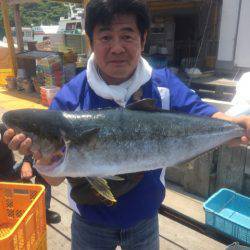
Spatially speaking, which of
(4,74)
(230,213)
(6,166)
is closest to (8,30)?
(4,74)

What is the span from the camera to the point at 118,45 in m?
1.75

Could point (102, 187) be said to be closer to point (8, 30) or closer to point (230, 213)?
point (230, 213)

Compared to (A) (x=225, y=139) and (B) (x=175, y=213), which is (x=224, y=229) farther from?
(A) (x=225, y=139)

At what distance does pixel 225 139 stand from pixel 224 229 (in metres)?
1.97

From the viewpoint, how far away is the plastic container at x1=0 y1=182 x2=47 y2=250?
2.14m

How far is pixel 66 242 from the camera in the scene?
11.2 ft

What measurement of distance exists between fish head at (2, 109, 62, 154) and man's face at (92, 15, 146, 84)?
40cm

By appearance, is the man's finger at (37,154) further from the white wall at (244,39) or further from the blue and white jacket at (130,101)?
the white wall at (244,39)

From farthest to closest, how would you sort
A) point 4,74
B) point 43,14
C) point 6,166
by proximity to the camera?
point 43,14
point 4,74
point 6,166

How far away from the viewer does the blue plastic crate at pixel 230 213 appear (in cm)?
350

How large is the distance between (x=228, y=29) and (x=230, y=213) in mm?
5073

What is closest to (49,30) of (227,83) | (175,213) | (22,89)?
(22,89)

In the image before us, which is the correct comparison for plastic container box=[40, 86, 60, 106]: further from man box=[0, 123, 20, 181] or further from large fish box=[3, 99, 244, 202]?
large fish box=[3, 99, 244, 202]

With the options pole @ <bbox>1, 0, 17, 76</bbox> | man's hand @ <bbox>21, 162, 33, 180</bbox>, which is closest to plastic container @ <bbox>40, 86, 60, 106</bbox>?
pole @ <bbox>1, 0, 17, 76</bbox>
